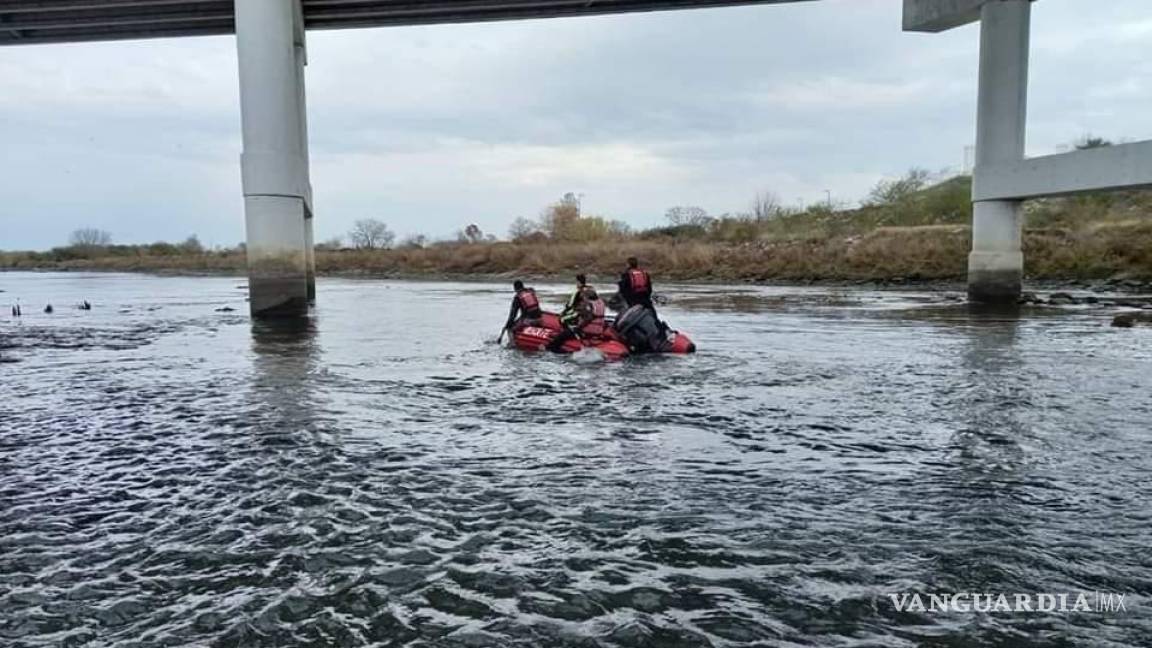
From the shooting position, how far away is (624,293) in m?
14.8

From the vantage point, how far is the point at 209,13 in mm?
32531

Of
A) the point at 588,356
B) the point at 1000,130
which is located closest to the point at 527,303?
the point at 588,356

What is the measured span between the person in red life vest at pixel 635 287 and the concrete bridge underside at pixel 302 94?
1482cm

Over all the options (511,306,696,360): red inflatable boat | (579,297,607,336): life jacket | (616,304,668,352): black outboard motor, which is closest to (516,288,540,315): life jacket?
(511,306,696,360): red inflatable boat

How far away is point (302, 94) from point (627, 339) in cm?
2515

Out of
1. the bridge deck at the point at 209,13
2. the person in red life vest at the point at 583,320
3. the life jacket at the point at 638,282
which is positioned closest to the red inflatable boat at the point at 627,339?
the person in red life vest at the point at 583,320

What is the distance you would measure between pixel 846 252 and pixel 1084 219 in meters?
13.4

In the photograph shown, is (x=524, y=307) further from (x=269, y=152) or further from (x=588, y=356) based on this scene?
(x=269, y=152)

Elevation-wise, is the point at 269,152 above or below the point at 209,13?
below

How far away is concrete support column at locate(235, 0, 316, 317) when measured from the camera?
25.1m

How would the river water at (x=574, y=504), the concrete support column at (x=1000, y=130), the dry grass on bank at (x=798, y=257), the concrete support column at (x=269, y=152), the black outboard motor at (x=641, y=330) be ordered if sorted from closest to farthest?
the river water at (x=574, y=504) → the black outboard motor at (x=641, y=330) → the concrete support column at (x=269, y=152) → the concrete support column at (x=1000, y=130) → the dry grass on bank at (x=798, y=257)

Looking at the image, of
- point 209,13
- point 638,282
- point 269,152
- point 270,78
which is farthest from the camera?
point 209,13

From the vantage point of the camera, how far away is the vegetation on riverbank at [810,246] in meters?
41.7

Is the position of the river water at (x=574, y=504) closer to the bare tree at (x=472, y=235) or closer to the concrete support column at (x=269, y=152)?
the concrete support column at (x=269, y=152)
